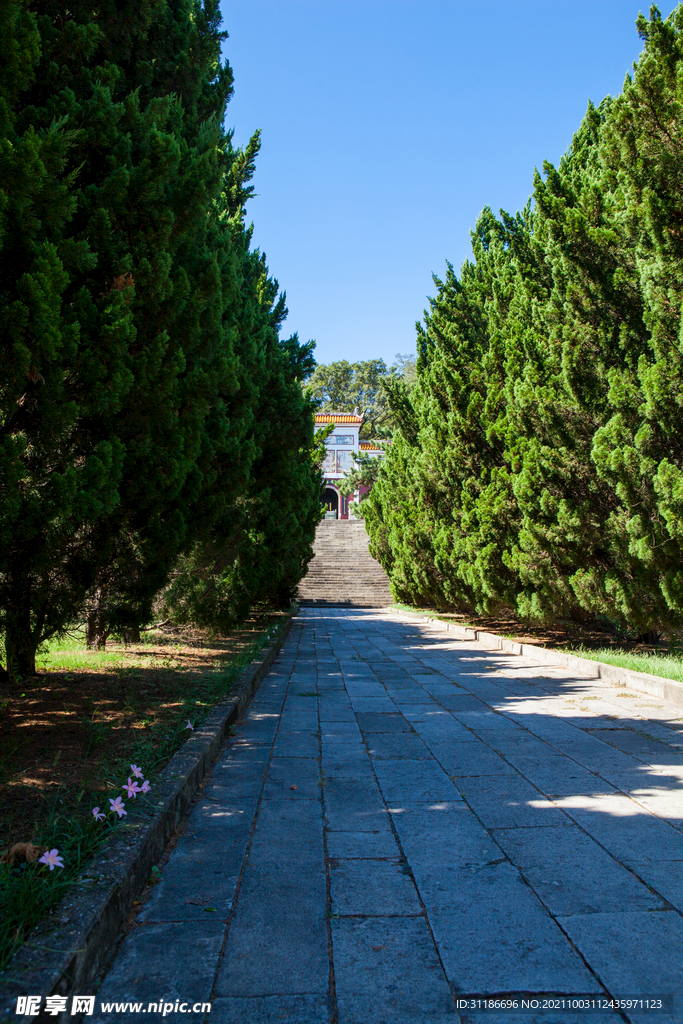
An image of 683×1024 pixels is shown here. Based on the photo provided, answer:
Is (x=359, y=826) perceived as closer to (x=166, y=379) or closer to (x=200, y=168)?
(x=166, y=379)

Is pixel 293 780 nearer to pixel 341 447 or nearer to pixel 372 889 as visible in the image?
pixel 372 889

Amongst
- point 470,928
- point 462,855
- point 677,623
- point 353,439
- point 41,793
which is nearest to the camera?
point 470,928

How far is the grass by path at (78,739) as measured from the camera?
224cm

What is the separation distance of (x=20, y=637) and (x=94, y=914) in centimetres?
353

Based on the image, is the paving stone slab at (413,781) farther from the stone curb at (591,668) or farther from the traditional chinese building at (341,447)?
the traditional chinese building at (341,447)

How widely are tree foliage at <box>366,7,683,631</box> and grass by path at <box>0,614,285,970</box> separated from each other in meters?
4.08

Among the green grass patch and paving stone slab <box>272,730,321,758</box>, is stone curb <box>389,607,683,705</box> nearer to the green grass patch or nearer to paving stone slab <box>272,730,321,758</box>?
the green grass patch

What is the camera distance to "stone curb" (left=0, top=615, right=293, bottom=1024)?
1.74m

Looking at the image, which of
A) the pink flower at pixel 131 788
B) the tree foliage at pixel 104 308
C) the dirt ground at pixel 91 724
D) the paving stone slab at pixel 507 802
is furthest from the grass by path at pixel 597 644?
the pink flower at pixel 131 788

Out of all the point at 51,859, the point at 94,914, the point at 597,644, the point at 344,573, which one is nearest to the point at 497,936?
the point at 94,914

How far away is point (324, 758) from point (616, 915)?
7.62ft

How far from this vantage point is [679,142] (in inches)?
244

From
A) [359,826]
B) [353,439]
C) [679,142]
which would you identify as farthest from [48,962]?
[353,439]

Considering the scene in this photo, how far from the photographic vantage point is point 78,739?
420cm
